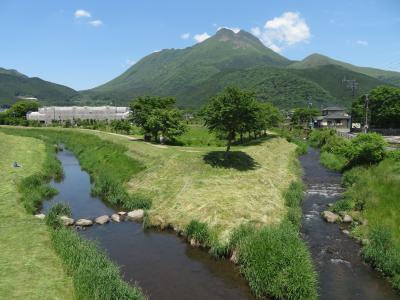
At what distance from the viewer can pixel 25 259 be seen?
23531 mm

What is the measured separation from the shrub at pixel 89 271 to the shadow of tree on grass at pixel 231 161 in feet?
80.8

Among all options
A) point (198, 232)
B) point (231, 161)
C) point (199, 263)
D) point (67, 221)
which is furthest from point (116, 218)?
point (231, 161)

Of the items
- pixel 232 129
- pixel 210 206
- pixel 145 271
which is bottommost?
pixel 145 271

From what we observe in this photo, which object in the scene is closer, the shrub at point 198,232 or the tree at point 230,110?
the shrub at point 198,232

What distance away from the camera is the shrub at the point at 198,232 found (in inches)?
1169

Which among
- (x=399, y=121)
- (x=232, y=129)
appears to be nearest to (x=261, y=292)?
(x=232, y=129)

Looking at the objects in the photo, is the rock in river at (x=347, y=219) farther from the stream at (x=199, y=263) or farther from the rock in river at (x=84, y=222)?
the rock in river at (x=84, y=222)

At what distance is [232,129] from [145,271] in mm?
29242

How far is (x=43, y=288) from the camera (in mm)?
20172

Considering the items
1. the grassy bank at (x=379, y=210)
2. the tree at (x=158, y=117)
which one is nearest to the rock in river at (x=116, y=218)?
the grassy bank at (x=379, y=210)

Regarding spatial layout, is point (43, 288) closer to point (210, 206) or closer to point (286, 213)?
point (210, 206)

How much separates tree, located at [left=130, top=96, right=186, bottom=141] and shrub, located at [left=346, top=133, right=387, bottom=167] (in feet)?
109

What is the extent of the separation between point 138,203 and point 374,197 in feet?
78.7

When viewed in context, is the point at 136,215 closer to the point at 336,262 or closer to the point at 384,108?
the point at 336,262
